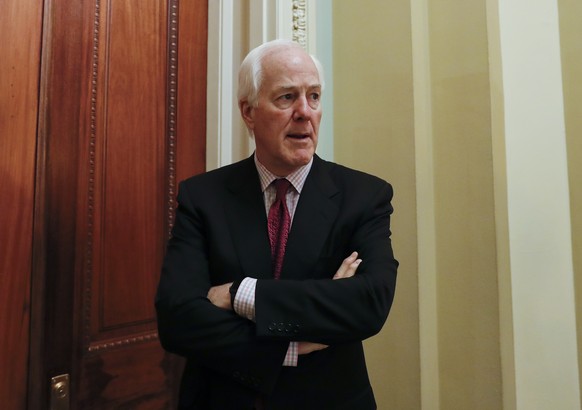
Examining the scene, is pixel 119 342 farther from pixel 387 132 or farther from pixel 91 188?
pixel 387 132

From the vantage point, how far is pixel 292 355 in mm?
990

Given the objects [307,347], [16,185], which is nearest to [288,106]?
[307,347]

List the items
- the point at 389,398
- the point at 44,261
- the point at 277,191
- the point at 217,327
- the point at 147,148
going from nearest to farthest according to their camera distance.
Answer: the point at 217,327
the point at 277,191
the point at 44,261
the point at 147,148
the point at 389,398

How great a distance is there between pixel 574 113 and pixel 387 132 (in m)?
0.67

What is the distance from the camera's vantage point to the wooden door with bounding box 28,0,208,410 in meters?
1.34

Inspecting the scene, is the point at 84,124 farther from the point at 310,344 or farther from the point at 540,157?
the point at 540,157

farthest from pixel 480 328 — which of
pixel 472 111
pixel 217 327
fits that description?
pixel 217 327

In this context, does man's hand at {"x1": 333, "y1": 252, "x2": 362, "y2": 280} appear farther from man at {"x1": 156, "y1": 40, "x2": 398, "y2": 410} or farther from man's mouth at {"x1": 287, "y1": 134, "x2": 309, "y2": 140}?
man's mouth at {"x1": 287, "y1": 134, "x2": 309, "y2": 140}

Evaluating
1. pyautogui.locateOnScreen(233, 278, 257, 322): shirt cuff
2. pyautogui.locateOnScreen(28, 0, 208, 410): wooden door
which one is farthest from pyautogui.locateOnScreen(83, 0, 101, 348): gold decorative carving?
pyautogui.locateOnScreen(233, 278, 257, 322): shirt cuff

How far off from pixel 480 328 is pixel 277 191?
0.91m

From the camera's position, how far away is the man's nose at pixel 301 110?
1109 millimetres

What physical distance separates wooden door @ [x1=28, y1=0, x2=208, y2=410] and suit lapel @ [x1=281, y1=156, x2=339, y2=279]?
681 millimetres

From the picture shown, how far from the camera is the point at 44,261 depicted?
1.32 metres

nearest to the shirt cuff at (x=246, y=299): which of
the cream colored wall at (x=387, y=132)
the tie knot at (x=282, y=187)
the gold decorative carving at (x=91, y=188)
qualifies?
the tie knot at (x=282, y=187)
